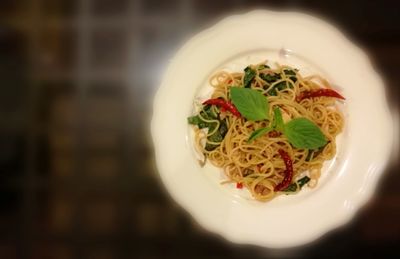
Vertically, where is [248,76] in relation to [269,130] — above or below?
above

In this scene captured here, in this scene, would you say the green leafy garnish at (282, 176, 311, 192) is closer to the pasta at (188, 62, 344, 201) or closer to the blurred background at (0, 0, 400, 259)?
the pasta at (188, 62, 344, 201)

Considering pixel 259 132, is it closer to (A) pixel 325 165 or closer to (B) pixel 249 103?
(B) pixel 249 103

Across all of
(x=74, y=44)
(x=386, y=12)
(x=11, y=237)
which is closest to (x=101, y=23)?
(x=74, y=44)

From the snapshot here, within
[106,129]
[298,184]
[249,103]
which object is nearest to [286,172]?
[298,184]

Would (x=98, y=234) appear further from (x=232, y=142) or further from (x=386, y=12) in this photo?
(x=386, y=12)

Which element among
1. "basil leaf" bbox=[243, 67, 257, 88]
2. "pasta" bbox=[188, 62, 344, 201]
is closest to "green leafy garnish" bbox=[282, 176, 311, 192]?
"pasta" bbox=[188, 62, 344, 201]
